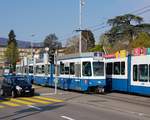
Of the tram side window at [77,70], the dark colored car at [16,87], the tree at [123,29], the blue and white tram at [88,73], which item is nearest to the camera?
the dark colored car at [16,87]

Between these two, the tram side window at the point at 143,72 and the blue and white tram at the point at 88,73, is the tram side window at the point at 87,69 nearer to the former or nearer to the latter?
the blue and white tram at the point at 88,73

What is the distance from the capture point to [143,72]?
30.0m

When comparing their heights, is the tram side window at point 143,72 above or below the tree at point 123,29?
below

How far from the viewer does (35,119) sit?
17625 mm

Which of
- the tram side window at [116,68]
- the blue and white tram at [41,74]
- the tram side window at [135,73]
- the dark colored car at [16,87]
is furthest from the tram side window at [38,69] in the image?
the tram side window at [135,73]

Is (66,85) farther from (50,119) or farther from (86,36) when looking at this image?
(86,36)

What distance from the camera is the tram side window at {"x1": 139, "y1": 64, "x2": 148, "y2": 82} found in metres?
29.6

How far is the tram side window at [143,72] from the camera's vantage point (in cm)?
2964

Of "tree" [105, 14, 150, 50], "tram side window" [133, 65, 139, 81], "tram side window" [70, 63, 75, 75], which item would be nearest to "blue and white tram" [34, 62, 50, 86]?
"tram side window" [70, 63, 75, 75]

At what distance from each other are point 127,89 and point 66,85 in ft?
23.3

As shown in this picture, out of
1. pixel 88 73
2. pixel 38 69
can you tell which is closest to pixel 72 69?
pixel 88 73

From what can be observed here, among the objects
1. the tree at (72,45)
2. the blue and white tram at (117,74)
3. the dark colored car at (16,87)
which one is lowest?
the dark colored car at (16,87)

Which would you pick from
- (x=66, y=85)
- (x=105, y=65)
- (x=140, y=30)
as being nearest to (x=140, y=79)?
(x=105, y=65)

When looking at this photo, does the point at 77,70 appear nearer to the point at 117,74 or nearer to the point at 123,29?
the point at 117,74
